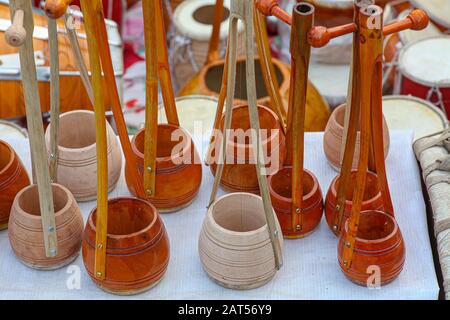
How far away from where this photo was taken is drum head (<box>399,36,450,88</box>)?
1.79m

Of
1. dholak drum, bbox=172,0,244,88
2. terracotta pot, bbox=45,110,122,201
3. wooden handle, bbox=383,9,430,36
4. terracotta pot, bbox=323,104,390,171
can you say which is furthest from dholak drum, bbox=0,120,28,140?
wooden handle, bbox=383,9,430,36

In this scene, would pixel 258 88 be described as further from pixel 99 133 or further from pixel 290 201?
pixel 99 133

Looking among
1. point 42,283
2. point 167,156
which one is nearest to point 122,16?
point 167,156

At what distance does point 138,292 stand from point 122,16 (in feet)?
4.67

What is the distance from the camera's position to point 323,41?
0.91 m

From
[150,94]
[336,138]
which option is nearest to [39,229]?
[150,94]

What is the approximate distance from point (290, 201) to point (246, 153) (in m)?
0.09

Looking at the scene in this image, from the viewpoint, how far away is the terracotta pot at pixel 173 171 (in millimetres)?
1115

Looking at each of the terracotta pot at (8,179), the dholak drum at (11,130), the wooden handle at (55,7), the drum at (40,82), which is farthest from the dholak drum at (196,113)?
the wooden handle at (55,7)

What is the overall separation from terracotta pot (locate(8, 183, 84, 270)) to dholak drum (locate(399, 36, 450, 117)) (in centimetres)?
97

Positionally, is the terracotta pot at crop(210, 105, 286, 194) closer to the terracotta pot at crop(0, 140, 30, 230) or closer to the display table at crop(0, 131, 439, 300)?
the display table at crop(0, 131, 439, 300)

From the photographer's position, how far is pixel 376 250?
1.02 metres

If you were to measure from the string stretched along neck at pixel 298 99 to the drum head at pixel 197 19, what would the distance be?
947mm

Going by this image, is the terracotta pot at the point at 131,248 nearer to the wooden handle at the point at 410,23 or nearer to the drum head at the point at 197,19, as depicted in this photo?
the wooden handle at the point at 410,23
